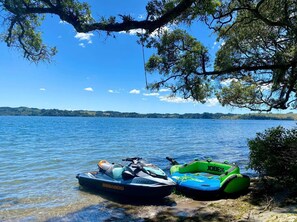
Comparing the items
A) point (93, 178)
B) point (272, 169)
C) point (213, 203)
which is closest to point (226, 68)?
point (272, 169)

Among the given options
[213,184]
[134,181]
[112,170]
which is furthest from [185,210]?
[112,170]

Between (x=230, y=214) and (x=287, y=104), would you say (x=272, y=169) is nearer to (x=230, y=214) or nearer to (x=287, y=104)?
(x=230, y=214)

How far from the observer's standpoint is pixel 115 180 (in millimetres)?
11672

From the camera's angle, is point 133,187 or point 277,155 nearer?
point 277,155

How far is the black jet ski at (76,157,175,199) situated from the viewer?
10.5 meters

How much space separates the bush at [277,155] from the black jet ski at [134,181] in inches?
129

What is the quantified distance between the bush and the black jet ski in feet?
10.7

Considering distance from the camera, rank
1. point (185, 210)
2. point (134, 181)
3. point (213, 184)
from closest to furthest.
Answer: point (185, 210) → point (134, 181) → point (213, 184)

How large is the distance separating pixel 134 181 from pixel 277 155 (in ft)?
16.4

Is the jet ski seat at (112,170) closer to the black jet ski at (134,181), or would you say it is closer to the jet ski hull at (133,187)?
the black jet ski at (134,181)

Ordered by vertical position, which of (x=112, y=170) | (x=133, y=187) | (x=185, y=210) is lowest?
(x=185, y=210)

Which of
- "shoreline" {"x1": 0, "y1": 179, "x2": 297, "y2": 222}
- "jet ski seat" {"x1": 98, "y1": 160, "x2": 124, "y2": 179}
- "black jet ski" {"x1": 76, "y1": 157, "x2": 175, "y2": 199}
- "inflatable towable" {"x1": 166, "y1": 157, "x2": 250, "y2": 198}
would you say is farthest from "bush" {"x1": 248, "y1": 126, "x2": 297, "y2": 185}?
"jet ski seat" {"x1": 98, "y1": 160, "x2": 124, "y2": 179}

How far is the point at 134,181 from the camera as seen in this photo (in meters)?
10.9

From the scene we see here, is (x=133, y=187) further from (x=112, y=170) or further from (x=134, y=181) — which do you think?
(x=112, y=170)
